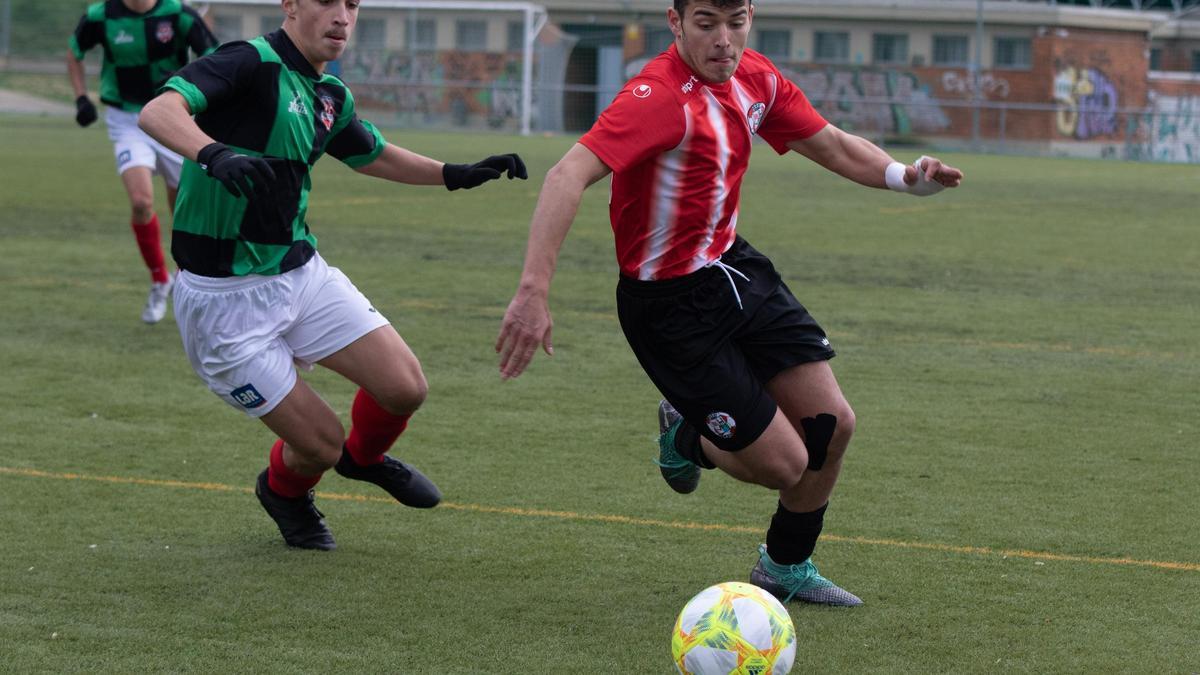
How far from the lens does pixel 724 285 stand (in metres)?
4.78

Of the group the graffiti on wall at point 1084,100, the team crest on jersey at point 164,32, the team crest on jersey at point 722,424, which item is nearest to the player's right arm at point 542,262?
the team crest on jersey at point 722,424

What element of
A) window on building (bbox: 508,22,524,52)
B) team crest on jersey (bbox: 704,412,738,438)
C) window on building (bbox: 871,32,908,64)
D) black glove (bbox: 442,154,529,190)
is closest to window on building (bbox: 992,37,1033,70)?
window on building (bbox: 871,32,908,64)

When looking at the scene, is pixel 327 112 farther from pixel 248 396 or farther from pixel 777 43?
pixel 777 43

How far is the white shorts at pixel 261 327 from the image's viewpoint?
5.08m

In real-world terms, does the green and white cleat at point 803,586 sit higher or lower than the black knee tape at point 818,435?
lower

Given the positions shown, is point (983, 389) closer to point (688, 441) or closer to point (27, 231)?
point (688, 441)

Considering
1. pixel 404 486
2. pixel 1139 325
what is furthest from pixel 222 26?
pixel 404 486

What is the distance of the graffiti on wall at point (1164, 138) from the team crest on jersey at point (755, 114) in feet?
113

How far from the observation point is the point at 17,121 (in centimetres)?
3762

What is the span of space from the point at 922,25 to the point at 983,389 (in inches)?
1492

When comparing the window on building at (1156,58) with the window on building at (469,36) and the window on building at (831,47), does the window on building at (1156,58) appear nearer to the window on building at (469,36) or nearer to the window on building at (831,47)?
the window on building at (831,47)

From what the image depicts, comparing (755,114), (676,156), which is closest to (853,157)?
(755,114)

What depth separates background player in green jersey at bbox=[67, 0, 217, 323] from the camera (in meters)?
10.3

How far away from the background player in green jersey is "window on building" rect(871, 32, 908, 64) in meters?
36.9
